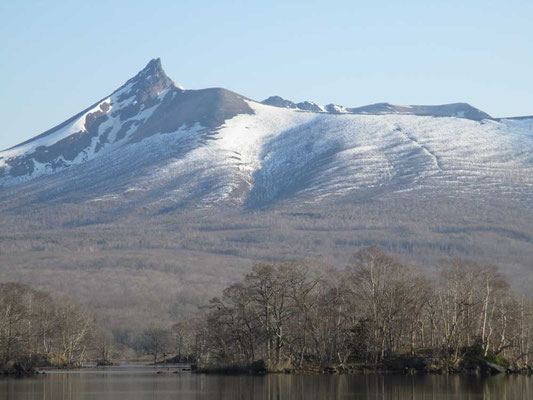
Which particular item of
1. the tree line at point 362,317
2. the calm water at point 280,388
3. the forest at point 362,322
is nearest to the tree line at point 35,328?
the forest at point 362,322

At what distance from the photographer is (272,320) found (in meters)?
93.0

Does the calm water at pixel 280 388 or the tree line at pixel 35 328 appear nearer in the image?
the calm water at pixel 280 388

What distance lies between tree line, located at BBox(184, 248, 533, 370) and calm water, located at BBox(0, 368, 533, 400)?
23.9 ft

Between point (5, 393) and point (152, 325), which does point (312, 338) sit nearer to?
point (5, 393)

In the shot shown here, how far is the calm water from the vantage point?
61.2m

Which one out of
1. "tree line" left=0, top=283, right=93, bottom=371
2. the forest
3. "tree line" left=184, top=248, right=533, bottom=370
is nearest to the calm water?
the forest

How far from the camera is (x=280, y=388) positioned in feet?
218

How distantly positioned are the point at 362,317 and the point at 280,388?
942 inches

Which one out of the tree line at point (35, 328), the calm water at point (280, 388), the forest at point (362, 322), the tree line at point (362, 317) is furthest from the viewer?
the tree line at point (35, 328)

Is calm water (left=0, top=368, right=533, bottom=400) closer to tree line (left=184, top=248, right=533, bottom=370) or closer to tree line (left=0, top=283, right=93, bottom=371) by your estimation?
tree line (left=184, top=248, right=533, bottom=370)

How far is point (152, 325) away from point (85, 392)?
101m

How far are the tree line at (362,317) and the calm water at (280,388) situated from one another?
7291 mm

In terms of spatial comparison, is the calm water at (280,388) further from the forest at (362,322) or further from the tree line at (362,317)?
the tree line at (362,317)

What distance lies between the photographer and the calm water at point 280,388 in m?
61.2
